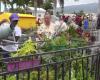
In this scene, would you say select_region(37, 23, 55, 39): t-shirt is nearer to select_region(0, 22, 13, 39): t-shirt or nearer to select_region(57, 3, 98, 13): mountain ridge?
select_region(0, 22, 13, 39): t-shirt

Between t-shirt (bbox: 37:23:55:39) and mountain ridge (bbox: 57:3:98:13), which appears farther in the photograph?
mountain ridge (bbox: 57:3:98:13)

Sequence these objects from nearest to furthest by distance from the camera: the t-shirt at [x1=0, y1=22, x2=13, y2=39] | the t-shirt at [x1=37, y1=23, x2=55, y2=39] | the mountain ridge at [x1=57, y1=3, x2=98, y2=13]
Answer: the t-shirt at [x1=0, y1=22, x2=13, y2=39] < the t-shirt at [x1=37, y1=23, x2=55, y2=39] < the mountain ridge at [x1=57, y1=3, x2=98, y2=13]

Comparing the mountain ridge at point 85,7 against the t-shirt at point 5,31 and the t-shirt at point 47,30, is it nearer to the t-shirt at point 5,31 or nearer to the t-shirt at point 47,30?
the t-shirt at point 47,30

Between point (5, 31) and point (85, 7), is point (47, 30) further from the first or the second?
point (85, 7)

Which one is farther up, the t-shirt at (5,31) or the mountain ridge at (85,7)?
the t-shirt at (5,31)

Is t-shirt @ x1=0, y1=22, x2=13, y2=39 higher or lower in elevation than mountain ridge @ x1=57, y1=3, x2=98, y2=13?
higher

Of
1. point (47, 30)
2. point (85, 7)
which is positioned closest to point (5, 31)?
point (47, 30)

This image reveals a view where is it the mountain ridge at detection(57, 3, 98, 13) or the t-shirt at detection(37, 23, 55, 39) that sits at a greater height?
the t-shirt at detection(37, 23, 55, 39)

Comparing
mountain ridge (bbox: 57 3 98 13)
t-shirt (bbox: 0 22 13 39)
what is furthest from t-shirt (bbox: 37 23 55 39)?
mountain ridge (bbox: 57 3 98 13)

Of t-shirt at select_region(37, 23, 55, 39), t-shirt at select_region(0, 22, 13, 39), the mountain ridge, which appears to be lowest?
the mountain ridge

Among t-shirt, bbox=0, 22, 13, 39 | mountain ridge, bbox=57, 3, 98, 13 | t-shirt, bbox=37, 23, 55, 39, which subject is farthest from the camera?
mountain ridge, bbox=57, 3, 98, 13

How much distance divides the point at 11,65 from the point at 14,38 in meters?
4.30

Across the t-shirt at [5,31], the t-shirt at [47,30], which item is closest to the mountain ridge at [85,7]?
the t-shirt at [47,30]

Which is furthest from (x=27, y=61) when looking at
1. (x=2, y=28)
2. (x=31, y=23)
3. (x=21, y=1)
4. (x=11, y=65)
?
(x=21, y=1)
